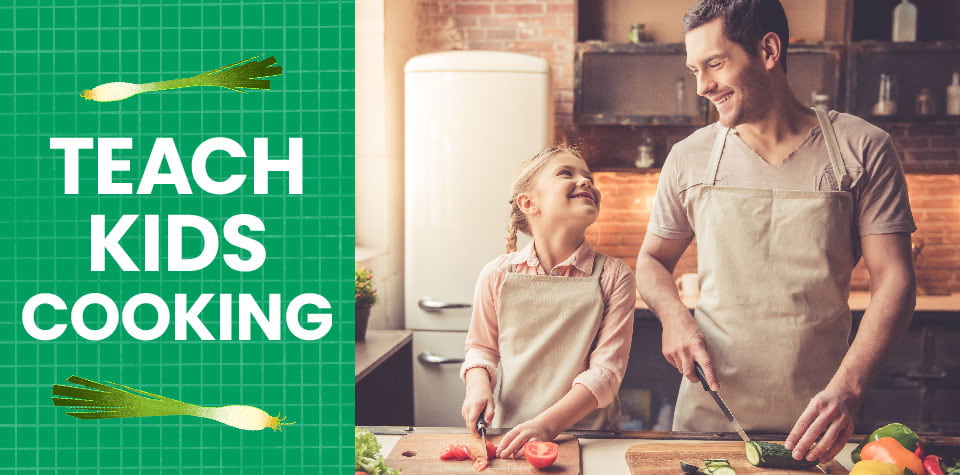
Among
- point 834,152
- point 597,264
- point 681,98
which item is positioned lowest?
point 597,264

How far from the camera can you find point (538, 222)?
158cm

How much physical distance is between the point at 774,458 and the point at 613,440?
26 cm

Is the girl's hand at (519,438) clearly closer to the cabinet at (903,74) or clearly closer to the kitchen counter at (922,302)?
the kitchen counter at (922,302)

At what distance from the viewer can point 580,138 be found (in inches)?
126

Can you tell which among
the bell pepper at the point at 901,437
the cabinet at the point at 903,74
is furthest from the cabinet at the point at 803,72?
the bell pepper at the point at 901,437

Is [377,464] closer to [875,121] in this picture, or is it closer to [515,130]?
[515,130]

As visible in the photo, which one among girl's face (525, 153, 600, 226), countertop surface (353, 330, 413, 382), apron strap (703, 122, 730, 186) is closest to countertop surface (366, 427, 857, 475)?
girl's face (525, 153, 600, 226)

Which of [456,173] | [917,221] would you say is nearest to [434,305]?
[456,173]

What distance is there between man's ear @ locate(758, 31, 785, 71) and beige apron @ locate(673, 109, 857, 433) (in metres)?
0.15

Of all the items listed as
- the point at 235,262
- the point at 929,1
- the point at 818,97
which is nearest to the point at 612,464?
the point at 235,262

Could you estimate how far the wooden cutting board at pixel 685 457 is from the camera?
1.19 metres

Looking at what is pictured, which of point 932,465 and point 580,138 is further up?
point 580,138

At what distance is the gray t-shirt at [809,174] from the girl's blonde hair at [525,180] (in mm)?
208

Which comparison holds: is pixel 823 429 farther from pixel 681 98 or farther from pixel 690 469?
pixel 681 98
